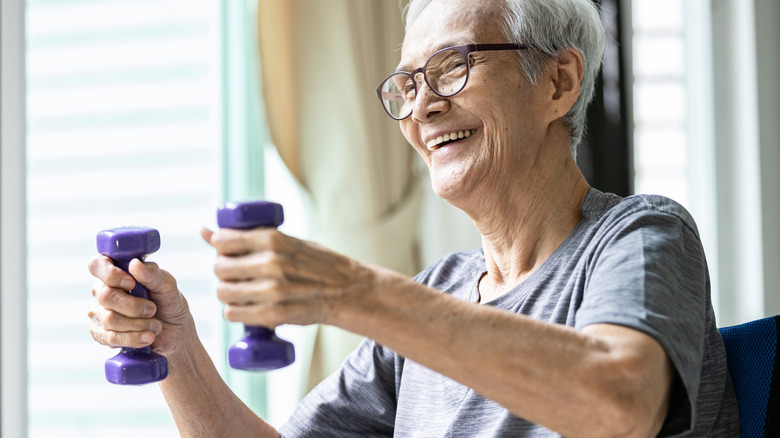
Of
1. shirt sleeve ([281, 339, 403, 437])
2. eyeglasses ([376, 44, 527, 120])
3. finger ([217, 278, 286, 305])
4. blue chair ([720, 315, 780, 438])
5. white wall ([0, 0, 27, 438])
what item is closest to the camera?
finger ([217, 278, 286, 305])

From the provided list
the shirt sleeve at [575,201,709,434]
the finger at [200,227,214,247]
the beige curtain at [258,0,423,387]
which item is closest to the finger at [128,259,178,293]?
the finger at [200,227,214,247]

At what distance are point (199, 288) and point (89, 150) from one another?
64cm

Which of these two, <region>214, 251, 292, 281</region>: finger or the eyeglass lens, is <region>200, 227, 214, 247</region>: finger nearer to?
<region>214, 251, 292, 281</region>: finger

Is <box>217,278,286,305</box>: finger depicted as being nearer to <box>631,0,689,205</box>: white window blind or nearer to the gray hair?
the gray hair

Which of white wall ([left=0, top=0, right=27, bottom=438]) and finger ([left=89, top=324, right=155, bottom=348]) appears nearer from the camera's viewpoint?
finger ([left=89, top=324, right=155, bottom=348])

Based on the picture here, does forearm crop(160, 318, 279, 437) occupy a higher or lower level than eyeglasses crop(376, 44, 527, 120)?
lower

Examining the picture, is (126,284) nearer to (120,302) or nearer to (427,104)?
(120,302)

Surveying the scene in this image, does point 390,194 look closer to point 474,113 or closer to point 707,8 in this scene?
point 474,113

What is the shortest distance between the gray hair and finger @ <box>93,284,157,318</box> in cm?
78

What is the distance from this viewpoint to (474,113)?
1234mm

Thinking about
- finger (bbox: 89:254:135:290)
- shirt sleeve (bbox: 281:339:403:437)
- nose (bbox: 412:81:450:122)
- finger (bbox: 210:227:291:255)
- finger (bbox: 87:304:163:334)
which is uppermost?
nose (bbox: 412:81:450:122)

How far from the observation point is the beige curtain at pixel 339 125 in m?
2.17

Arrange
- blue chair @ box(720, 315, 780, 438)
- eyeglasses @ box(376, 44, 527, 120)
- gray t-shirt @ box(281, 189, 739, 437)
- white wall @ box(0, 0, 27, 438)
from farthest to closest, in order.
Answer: white wall @ box(0, 0, 27, 438) < eyeglasses @ box(376, 44, 527, 120) < blue chair @ box(720, 315, 780, 438) < gray t-shirt @ box(281, 189, 739, 437)

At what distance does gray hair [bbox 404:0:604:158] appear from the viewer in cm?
125
